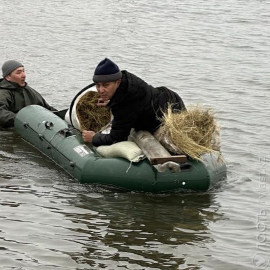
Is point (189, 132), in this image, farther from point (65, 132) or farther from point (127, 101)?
point (65, 132)

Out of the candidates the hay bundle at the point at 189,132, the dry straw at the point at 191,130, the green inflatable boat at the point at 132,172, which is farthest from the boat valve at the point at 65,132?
the dry straw at the point at 191,130

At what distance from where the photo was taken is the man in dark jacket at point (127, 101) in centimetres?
1010

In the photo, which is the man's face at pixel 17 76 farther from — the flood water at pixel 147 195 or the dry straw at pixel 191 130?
the dry straw at pixel 191 130

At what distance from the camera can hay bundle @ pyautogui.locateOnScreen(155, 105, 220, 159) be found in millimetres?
10039

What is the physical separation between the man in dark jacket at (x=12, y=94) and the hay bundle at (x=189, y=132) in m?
2.92

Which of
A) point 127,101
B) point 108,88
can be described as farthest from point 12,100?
point 127,101

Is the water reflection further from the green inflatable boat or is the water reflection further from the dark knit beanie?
the dark knit beanie

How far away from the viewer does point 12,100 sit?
12.5 meters

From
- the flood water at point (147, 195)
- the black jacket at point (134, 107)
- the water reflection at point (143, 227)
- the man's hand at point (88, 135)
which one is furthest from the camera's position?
the man's hand at point (88, 135)

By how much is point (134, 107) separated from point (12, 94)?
2.98 meters

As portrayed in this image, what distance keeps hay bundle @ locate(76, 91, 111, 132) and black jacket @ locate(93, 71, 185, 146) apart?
108 centimetres

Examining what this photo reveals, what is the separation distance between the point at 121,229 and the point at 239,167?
2.95m

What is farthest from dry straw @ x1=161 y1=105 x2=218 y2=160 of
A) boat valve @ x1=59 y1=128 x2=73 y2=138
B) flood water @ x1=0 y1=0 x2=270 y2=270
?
boat valve @ x1=59 y1=128 x2=73 y2=138

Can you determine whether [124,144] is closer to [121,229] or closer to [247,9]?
[121,229]
